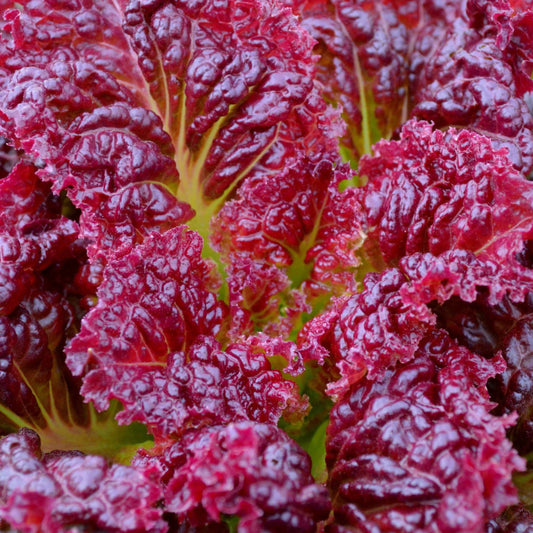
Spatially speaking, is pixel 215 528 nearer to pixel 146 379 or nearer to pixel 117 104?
pixel 146 379

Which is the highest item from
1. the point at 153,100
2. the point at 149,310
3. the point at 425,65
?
the point at 425,65

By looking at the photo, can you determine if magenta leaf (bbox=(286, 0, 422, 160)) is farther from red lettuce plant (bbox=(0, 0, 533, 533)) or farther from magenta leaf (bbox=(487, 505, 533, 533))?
magenta leaf (bbox=(487, 505, 533, 533))

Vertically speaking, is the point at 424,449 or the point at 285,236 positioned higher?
the point at 285,236

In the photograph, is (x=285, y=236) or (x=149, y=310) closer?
(x=149, y=310)

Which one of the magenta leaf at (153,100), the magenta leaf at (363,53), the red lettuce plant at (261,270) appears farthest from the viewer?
the magenta leaf at (363,53)

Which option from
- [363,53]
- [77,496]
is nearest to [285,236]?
[363,53]

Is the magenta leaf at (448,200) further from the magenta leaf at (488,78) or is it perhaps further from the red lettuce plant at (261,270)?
the magenta leaf at (488,78)

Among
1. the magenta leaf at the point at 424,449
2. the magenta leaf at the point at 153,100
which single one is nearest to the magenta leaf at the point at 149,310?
the magenta leaf at the point at 153,100

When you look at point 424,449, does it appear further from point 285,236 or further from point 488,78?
point 488,78
